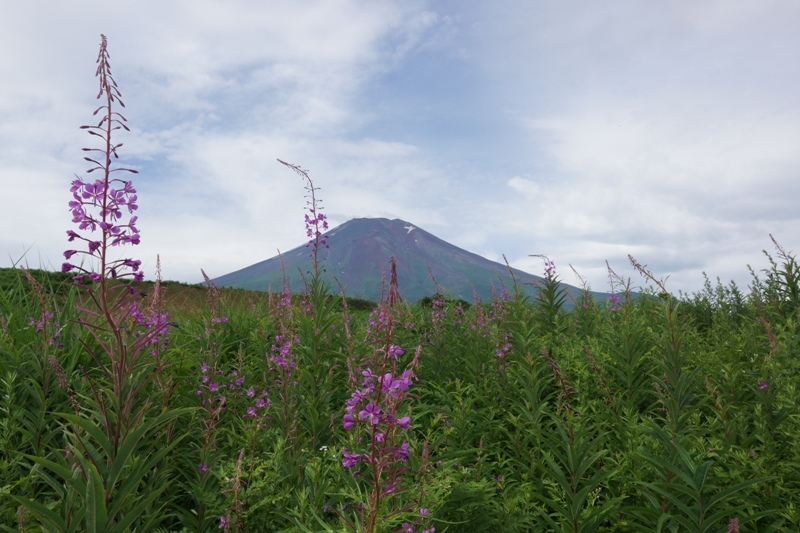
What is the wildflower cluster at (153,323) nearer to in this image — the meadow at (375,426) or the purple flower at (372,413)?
the meadow at (375,426)

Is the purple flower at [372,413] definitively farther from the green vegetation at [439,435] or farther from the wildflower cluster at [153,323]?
the wildflower cluster at [153,323]

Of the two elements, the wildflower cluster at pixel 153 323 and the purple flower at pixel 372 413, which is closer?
the purple flower at pixel 372 413

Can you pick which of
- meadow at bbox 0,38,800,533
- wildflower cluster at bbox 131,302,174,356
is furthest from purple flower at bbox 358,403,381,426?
wildflower cluster at bbox 131,302,174,356

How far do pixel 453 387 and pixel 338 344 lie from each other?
153 cm

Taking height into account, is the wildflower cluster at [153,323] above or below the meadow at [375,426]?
above

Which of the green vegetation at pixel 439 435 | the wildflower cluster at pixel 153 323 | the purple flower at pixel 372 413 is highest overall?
the wildflower cluster at pixel 153 323

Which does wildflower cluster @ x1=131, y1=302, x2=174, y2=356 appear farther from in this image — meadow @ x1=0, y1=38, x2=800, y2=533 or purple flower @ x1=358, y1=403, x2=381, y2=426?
purple flower @ x1=358, y1=403, x2=381, y2=426

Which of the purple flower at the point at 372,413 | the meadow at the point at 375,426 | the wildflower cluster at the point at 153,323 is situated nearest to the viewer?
the purple flower at the point at 372,413

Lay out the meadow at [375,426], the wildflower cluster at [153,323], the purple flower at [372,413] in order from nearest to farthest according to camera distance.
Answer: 1. the purple flower at [372,413]
2. the meadow at [375,426]
3. the wildflower cluster at [153,323]

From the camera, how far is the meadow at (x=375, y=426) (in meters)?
2.87

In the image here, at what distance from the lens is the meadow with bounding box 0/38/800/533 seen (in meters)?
2.87

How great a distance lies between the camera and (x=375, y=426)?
2.13 m

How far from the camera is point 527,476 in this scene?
4281mm

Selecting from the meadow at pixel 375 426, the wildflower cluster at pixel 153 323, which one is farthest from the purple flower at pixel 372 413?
the wildflower cluster at pixel 153 323
